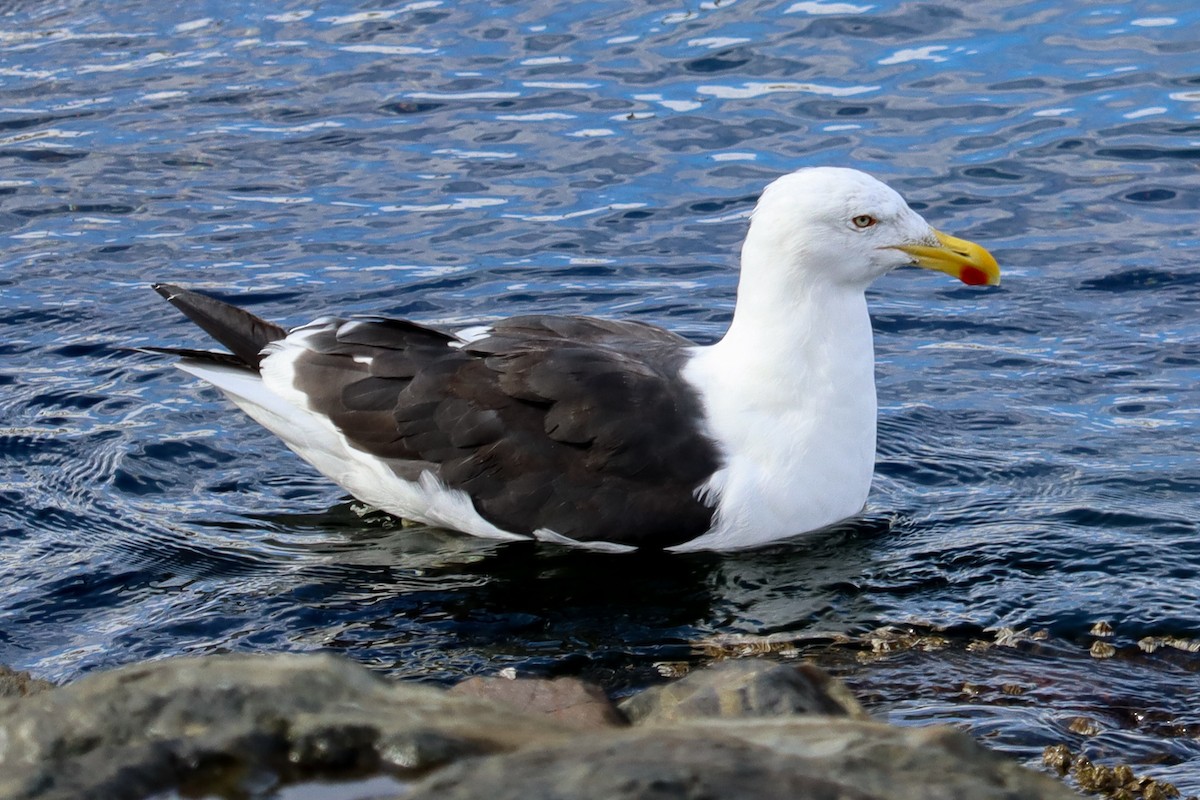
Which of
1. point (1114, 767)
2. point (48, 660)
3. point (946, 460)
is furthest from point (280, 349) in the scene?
point (1114, 767)

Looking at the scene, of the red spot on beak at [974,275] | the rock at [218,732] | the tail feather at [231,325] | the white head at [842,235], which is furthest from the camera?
the tail feather at [231,325]

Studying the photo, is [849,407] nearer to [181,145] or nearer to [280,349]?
[280,349]

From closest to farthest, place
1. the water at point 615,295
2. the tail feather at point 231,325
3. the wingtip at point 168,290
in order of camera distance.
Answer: the water at point 615,295 → the tail feather at point 231,325 → the wingtip at point 168,290

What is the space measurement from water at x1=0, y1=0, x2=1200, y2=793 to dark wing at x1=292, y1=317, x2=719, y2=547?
252 millimetres

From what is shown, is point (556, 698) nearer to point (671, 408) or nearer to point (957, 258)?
point (671, 408)

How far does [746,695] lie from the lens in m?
4.18

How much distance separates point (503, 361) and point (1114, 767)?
9.91 ft

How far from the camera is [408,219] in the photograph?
415 inches

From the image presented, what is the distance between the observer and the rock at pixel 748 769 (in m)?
2.93

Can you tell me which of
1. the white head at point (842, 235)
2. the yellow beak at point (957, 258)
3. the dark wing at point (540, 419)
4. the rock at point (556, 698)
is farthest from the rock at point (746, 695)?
the yellow beak at point (957, 258)

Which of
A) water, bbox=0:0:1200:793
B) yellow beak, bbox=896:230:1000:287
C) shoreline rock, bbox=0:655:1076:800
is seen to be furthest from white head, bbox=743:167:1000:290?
shoreline rock, bbox=0:655:1076:800

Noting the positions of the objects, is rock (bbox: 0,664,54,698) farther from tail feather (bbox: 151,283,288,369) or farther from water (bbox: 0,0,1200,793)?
tail feather (bbox: 151,283,288,369)

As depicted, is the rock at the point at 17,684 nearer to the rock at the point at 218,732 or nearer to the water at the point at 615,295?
the water at the point at 615,295

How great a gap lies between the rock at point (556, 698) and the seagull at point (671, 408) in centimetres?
198
